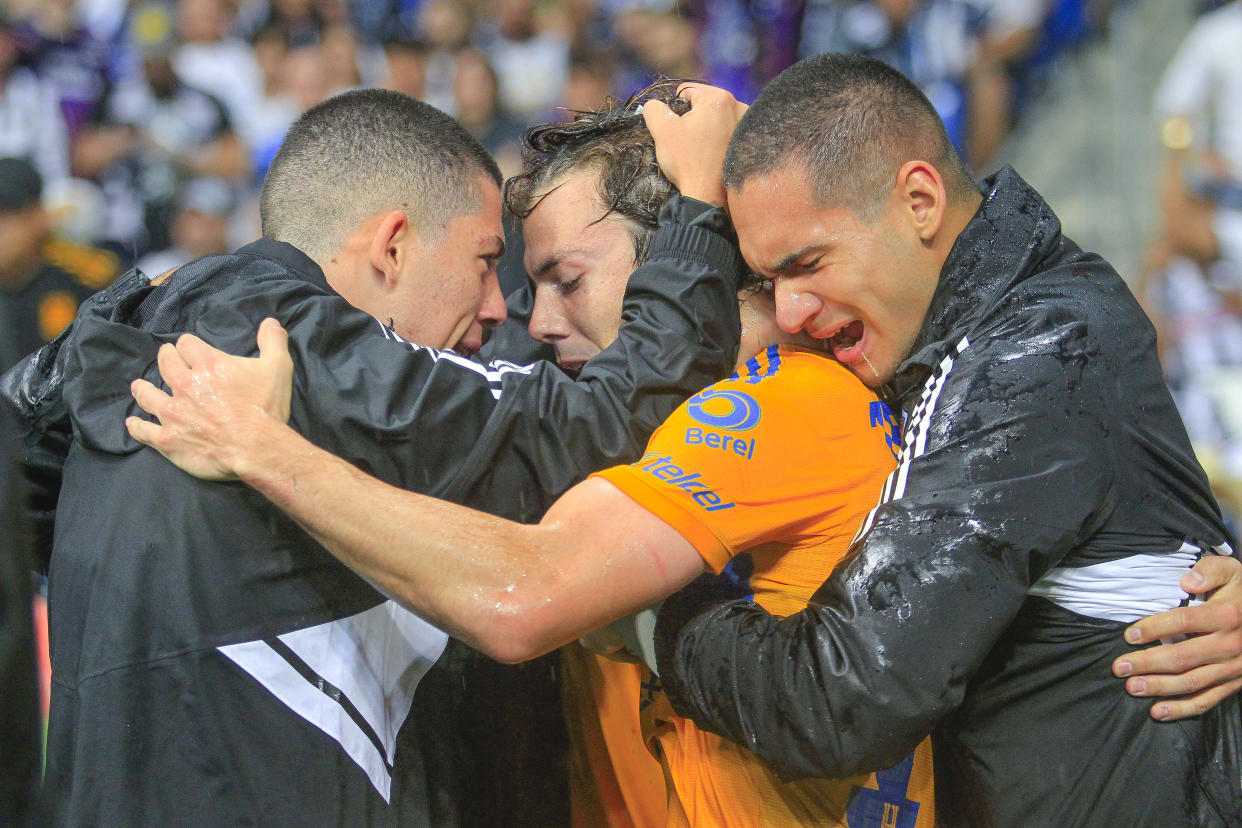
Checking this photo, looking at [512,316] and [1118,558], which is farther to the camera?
[512,316]

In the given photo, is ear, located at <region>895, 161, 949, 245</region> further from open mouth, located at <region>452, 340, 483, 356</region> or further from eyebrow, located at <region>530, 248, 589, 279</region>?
open mouth, located at <region>452, 340, 483, 356</region>

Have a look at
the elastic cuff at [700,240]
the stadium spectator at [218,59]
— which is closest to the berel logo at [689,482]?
the elastic cuff at [700,240]

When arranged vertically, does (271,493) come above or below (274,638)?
above

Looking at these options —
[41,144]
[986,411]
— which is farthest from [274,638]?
[41,144]

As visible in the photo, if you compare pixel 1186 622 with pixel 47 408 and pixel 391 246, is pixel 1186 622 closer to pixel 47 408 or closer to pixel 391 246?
pixel 391 246

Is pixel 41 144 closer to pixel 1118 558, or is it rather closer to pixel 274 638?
pixel 274 638

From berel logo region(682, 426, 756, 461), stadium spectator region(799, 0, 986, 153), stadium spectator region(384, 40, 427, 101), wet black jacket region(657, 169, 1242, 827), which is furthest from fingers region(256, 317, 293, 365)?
stadium spectator region(384, 40, 427, 101)

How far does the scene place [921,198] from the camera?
91.7 inches

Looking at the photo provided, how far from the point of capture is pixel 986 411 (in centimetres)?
191

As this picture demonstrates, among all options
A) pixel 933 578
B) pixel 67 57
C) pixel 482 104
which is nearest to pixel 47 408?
pixel 933 578

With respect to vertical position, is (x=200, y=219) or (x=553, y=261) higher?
(x=553, y=261)

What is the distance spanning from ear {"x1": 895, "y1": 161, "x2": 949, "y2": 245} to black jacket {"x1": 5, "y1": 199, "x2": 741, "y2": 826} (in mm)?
407

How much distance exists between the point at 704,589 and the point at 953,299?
738 millimetres

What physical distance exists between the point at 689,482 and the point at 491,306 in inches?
38.9
